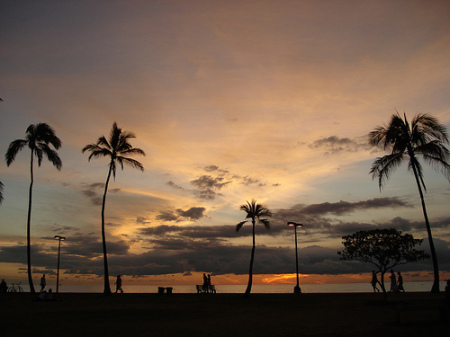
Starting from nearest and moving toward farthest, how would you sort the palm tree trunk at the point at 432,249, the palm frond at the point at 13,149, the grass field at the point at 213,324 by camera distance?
1. the grass field at the point at 213,324
2. the palm tree trunk at the point at 432,249
3. the palm frond at the point at 13,149

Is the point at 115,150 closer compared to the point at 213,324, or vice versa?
the point at 213,324

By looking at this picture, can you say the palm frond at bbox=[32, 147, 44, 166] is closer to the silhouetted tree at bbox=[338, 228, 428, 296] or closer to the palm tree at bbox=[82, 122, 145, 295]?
the palm tree at bbox=[82, 122, 145, 295]

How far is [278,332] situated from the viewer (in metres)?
14.7

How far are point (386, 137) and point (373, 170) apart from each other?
3237 mm

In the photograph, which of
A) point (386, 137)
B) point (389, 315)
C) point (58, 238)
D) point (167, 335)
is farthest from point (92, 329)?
point (386, 137)

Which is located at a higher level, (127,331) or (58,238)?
(58,238)

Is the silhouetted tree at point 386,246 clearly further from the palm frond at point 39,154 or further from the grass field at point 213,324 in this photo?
the palm frond at point 39,154

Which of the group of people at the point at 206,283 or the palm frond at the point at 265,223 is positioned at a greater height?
the palm frond at the point at 265,223

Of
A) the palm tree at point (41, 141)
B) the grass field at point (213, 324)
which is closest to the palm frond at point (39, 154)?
the palm tree at point (41, 141)

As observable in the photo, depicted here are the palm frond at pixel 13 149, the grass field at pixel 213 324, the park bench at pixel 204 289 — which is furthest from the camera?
the park bench at pixel 204 289

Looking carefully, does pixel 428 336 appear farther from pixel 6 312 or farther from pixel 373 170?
pixel 373 170

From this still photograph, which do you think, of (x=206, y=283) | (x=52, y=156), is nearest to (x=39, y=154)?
(x=52, y=156)

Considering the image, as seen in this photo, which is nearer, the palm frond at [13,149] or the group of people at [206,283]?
the palm frond at [13,149]

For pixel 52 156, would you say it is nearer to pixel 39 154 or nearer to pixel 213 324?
pixel 39 154
